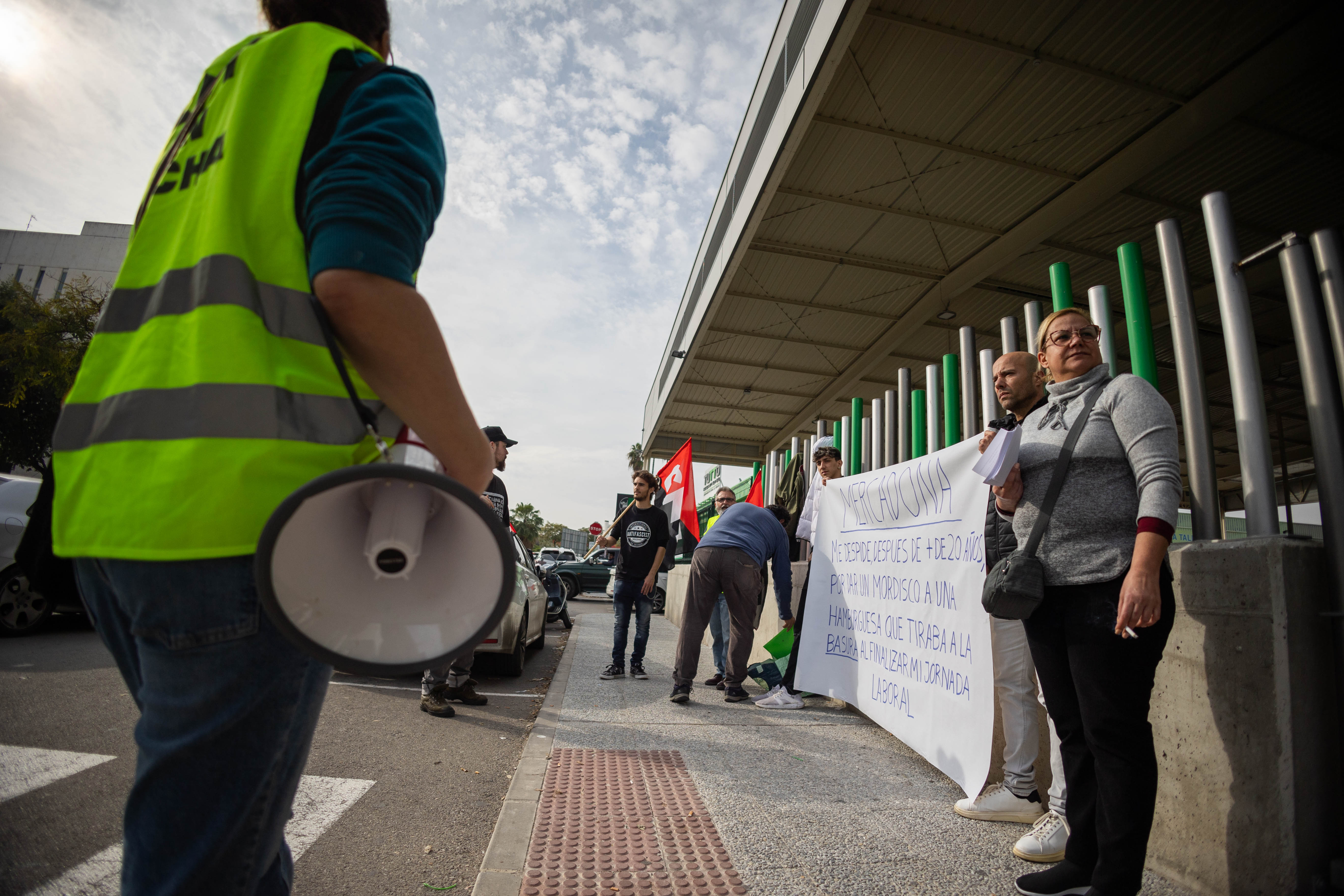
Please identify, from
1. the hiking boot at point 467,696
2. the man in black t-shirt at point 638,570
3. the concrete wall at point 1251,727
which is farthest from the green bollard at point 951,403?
the hiking boot at point 467,696

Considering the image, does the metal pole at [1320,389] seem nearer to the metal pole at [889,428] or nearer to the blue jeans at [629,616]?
the metal pole at [889,428]

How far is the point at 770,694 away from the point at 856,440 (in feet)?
10.1

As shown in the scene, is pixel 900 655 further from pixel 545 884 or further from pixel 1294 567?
pixel 545 884

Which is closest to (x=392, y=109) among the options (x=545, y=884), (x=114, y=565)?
(x=114, y=565)

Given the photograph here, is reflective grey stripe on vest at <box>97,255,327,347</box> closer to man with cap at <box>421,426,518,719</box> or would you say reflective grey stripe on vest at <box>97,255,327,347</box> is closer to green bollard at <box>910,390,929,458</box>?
man with cap at <box>421,426,518,719</box>

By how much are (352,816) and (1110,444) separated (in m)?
3.24

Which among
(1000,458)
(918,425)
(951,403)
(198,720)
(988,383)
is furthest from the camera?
(918,425)

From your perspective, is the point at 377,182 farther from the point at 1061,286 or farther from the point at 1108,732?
the point at 1061,286

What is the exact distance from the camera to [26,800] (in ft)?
8.87

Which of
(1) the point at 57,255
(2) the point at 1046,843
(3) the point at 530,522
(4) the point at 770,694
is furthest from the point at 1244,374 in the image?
(3) the point at 530,522

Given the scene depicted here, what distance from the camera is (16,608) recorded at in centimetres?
652

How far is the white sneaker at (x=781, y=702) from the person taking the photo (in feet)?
17.1

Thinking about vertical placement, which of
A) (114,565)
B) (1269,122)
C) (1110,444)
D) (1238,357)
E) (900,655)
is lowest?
(900,655)

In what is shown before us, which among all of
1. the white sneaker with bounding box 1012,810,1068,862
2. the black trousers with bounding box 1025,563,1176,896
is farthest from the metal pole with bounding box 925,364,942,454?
the black trousers with bounding box 1025,563,1176,896
